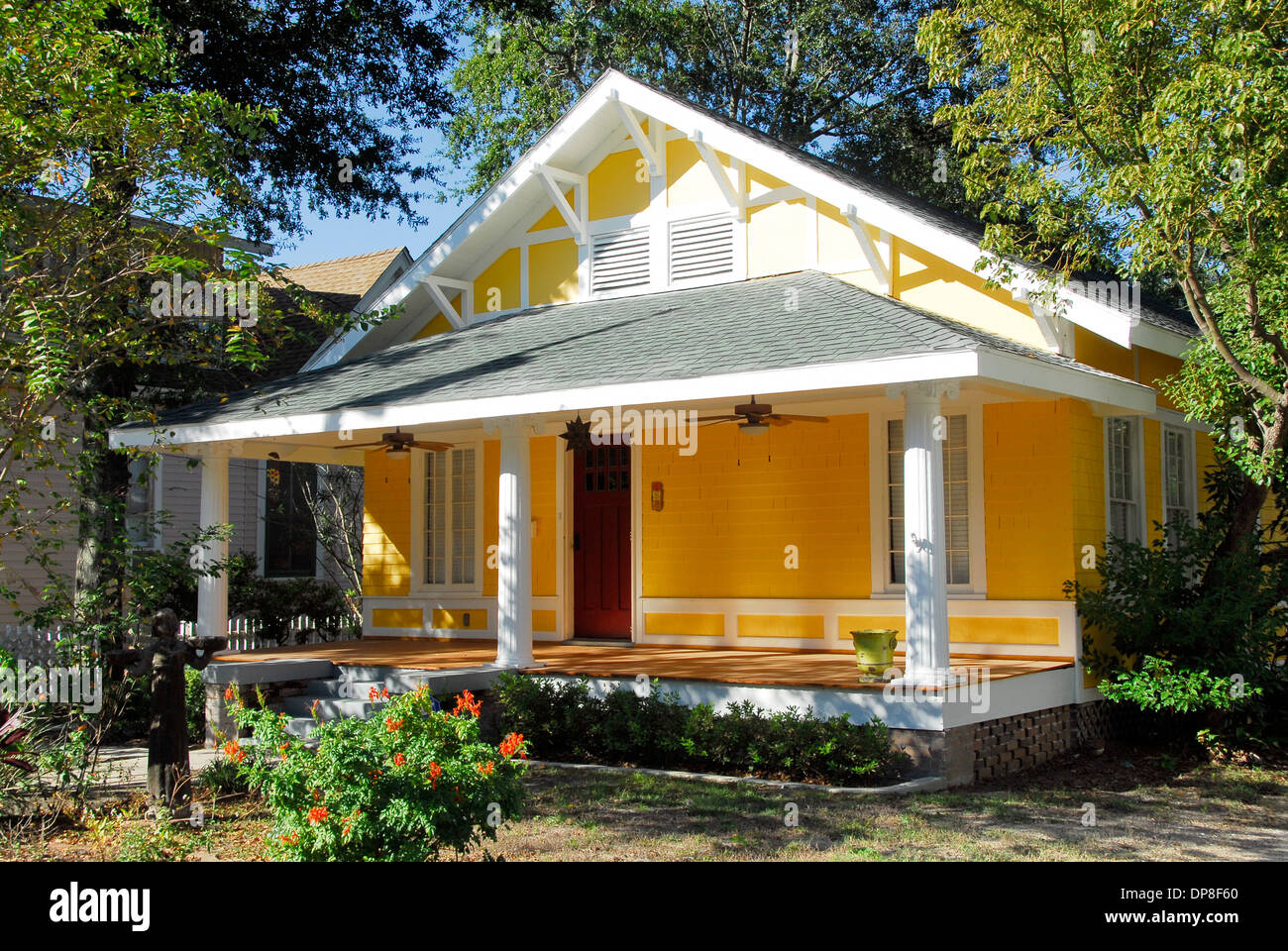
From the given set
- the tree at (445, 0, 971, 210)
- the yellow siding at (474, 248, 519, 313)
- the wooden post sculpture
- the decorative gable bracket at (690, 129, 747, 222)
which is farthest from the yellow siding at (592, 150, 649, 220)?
the tree at (445, 0, 971, 210)

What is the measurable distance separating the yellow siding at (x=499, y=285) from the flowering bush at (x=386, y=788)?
32.9 feet

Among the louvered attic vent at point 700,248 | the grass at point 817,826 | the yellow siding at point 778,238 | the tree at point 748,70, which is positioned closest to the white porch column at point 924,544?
the grass at point 817,826

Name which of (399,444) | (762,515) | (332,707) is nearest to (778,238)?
(762,515)

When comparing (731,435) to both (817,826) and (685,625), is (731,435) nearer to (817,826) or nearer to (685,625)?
(685,625)

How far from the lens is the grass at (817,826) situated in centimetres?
709

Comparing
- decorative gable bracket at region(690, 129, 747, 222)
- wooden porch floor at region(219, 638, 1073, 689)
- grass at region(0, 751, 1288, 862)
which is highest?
decorative gable bracket at region(690, 129, 747, 222)

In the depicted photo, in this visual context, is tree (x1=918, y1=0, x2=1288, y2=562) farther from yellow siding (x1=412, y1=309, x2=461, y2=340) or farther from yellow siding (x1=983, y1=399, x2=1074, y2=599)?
yellow siding (x1=412, y1=309, x2=461, y2=340)

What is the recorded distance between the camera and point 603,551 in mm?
14789

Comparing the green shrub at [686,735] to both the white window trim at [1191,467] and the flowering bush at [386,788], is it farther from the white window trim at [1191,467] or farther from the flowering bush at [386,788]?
the white window trim at [1191,467]

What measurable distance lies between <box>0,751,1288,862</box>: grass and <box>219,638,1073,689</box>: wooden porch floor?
1.35 meters

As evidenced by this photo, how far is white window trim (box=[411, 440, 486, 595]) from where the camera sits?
616 inches
